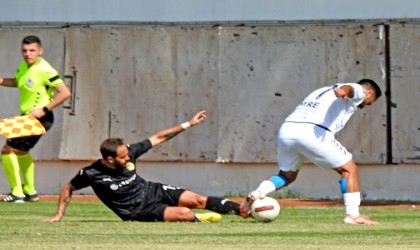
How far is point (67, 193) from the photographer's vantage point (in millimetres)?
13984

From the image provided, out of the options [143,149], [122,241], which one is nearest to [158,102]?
[143,149]

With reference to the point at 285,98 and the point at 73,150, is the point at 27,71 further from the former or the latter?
the point at 285,98

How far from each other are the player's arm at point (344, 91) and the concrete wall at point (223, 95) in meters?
6.40

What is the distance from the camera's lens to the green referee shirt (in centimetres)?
1838

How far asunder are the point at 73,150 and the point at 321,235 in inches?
382

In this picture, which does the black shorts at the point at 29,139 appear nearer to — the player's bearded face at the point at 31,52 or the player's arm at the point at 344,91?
the player's bearded face at the point at 31,52

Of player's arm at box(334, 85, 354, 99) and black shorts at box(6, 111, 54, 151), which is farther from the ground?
player's arm at box(334, 85, 354, 99)

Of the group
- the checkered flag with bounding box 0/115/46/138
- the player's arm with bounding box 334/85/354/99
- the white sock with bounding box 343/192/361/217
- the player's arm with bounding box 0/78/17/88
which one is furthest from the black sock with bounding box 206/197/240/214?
the player's arm with bounding box 0/78/17/88

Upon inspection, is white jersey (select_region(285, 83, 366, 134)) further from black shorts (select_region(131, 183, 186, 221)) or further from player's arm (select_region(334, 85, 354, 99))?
black shorts (select_region(131, 183, 186, 221))

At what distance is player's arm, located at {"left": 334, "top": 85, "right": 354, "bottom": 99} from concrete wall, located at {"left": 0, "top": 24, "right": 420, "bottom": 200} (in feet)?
21.0

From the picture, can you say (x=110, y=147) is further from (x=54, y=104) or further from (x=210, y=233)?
(x=54, y=104)

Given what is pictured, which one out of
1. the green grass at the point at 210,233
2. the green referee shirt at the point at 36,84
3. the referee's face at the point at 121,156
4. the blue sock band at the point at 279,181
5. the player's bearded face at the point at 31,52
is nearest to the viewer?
the green grass at the point at 210,233

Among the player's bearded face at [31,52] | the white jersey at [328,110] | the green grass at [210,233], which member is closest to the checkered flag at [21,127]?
the player's bearded face at [31,52]

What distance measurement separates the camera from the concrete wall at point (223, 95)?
789 inches
